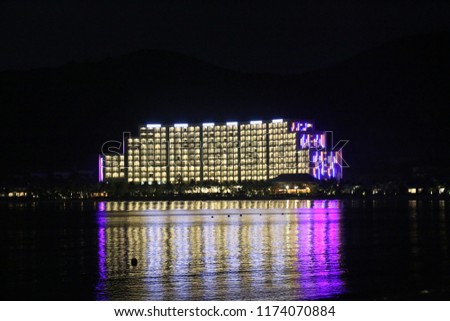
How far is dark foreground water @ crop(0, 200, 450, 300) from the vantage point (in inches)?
1188

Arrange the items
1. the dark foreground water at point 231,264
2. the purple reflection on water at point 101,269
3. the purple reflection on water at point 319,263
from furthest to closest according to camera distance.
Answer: the purple reflection on water at point 101,269 < the dark foreground water at point 231,264 < the purple reflection on water at point 319,263

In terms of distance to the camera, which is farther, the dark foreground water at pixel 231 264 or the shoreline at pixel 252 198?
the shoreline at pixel 252 198

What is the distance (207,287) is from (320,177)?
159 m

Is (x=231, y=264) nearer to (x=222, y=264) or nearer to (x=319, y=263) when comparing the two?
(x=222, y=264)

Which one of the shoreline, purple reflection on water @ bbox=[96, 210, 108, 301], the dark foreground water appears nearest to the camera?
the dark foreground water

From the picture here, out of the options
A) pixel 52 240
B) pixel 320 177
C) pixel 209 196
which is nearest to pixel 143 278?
pixel 52 240

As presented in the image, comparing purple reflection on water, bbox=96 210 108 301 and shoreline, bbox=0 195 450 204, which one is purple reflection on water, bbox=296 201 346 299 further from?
shoreline, bbox=0 195 450 204

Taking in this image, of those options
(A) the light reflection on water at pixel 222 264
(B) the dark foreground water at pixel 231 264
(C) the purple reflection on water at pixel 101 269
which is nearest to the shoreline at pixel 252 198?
(B) the dark foreground water at pixel 231 264

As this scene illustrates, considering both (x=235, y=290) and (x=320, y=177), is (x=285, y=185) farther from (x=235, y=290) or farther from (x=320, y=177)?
(x=235, y=290)

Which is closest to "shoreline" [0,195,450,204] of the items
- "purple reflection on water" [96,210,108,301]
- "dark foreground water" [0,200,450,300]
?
"dark foreground water" [0,200,450,300]

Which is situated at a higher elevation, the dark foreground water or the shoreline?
the shoreline

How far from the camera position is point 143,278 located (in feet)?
113

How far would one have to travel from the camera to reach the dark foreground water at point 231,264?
3019 cm

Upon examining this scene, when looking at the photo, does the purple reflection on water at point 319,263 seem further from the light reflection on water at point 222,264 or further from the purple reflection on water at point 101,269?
the purple reflection on water at point 101,269
